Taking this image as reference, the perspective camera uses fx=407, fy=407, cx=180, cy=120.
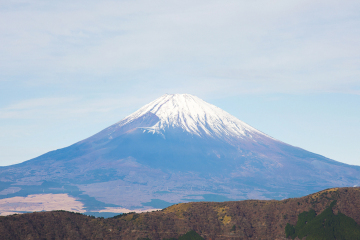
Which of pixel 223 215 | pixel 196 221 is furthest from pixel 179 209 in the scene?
pixel 223 215

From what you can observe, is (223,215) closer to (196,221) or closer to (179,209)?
(196,221)

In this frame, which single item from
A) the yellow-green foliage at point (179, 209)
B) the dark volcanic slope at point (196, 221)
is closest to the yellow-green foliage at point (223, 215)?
the dark volcanic slope at point (196, 221)

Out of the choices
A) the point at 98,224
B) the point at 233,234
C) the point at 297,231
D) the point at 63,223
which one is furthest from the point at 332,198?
the point at 63,223

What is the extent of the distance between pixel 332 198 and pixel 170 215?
39636 millimetres

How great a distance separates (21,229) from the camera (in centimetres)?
8250

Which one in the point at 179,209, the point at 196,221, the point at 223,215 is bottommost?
the point at 196,221

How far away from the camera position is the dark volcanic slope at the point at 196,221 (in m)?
86.1

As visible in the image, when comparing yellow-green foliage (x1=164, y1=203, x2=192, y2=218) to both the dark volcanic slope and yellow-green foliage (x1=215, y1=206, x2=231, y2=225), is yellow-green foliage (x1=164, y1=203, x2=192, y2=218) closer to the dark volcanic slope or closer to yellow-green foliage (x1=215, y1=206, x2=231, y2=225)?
the dark volcanic slope

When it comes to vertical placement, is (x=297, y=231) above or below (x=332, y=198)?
below

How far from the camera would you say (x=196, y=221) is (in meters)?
99.2

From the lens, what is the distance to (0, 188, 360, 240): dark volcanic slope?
3391 inches

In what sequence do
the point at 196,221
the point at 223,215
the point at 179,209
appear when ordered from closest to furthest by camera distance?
the point at 196,221 < the point at 223,215 < the point at 179,209

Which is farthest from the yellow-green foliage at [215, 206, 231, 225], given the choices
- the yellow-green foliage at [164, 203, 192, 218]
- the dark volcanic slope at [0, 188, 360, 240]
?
the yellow-green foliage at [164, 203, 192, 218]

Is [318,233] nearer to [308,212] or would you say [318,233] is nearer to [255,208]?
[308,212]
